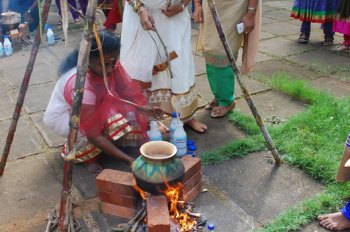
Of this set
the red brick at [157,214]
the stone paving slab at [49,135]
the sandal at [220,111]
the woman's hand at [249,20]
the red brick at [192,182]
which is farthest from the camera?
the sandal at [220,111]

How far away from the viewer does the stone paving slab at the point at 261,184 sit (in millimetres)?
2836

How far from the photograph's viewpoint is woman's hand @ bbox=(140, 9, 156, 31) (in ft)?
10.4

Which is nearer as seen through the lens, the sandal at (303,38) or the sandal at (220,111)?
the sandal at (220,111)

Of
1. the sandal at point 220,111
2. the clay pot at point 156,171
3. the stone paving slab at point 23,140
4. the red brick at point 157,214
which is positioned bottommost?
the stone paving slab at point 23,140

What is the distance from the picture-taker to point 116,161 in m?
3.44

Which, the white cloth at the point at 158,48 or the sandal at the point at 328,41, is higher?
the white cloth at the point at 158,48

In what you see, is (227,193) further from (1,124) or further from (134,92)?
(1,124)

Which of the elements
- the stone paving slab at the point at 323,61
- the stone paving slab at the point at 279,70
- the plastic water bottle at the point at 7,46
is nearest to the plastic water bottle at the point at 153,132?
the stone paving slab at the point at 279,70

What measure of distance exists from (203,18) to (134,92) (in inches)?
42.4

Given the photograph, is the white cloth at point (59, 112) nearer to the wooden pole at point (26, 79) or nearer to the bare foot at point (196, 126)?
the wooden pole at point (26, 79)

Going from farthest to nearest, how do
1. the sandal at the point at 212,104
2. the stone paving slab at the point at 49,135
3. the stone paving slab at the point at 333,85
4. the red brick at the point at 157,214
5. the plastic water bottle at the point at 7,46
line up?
the plastic water bottle at the point at 7,46
the stone paving slab at the point at 333,85
the sandal at the point at 212,104
the stone paving slab at the point at 49,135
the red brick at the point at 157,214

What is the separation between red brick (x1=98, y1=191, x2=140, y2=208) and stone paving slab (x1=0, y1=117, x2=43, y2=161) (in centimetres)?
112

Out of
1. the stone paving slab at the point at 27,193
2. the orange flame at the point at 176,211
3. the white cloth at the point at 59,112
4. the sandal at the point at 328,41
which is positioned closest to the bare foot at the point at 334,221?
the orange flame at the point at 176,211

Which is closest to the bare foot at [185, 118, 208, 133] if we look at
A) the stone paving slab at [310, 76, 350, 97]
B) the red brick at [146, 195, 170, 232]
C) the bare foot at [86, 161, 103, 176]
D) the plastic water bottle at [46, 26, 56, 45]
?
the bare foot at [86, 161, 103, 176]
